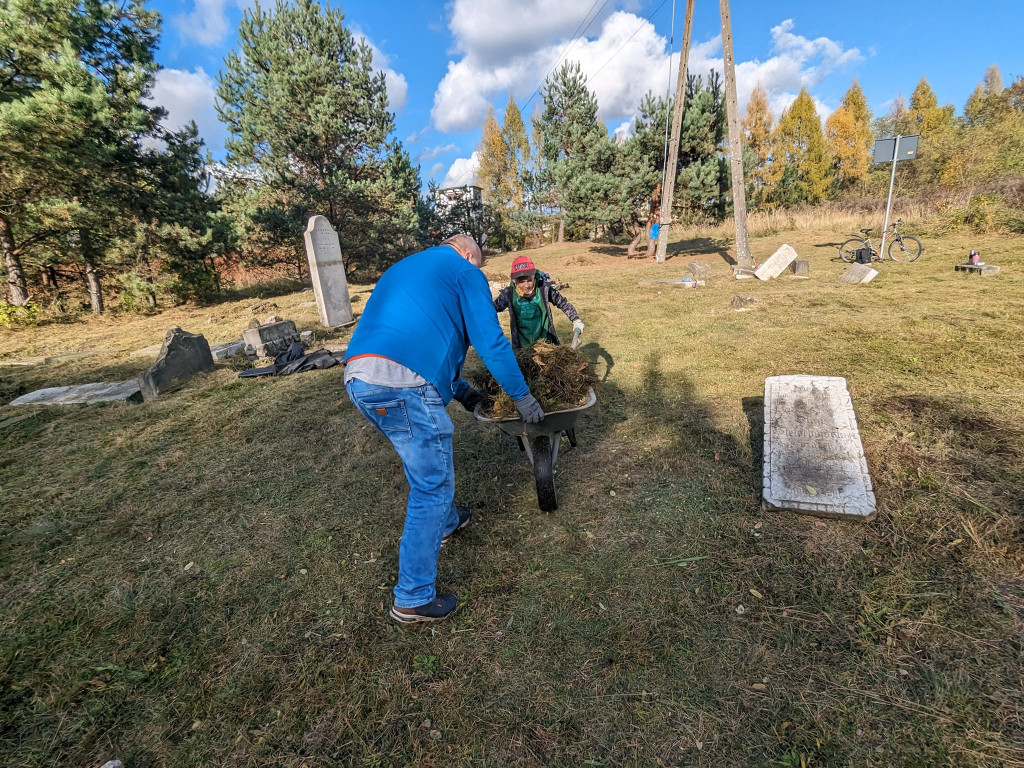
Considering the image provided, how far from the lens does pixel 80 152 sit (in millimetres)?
9984

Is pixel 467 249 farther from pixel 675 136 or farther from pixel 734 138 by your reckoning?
Result: pixel 675 136

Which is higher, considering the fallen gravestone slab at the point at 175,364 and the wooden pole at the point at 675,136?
the wooden pole at the point at 675,136

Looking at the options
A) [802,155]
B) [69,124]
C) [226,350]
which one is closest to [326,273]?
[226,350]

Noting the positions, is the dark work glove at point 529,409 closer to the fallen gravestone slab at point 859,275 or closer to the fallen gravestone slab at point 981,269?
the fallen gravestone slab at point 859,275

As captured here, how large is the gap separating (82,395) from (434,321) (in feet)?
21.3

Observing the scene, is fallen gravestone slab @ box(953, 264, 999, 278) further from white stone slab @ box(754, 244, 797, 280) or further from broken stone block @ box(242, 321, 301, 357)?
broken stone block @ box(242, 321, 301, 357)

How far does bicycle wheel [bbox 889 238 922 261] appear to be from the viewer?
11398mm

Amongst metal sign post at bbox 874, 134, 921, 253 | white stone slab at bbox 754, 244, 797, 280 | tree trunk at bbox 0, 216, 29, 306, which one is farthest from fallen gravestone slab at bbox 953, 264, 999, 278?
tree trunk at bbox 0, 216, 29, 306

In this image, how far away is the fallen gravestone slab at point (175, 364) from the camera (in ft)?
19.6

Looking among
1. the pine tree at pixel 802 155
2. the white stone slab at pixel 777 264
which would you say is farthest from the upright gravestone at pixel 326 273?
the pine tree at pixel 802 155

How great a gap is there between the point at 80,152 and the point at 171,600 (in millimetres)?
12408

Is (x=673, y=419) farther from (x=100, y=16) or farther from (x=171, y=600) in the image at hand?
(x=100, y=16)

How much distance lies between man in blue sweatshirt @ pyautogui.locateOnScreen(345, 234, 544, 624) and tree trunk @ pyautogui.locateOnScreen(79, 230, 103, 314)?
14.1m

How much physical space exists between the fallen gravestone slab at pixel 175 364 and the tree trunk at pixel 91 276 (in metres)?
8.18
